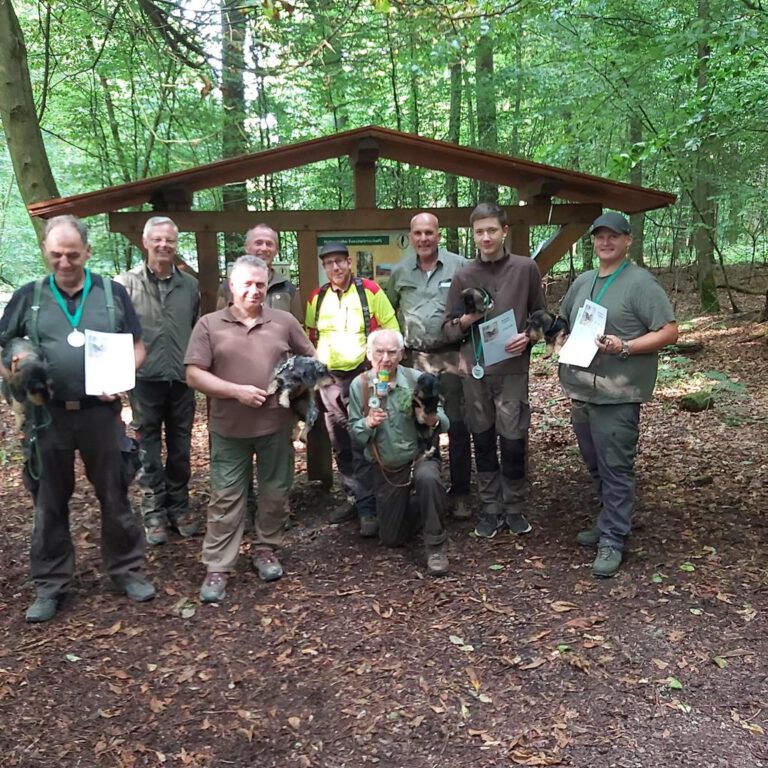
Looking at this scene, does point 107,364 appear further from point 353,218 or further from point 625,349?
point 625,349

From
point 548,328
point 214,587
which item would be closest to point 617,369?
point 548,328

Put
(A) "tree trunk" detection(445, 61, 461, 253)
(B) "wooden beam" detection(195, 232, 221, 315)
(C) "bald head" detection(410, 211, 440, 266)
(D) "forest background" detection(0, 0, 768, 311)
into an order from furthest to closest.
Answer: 1. (A) "tree trunk" detection(445, 61, 461, 253)
2. (D) "forest background" detection(0, 0, 768, 311)
3. (B) "wooden beam" detection(195, 232, 221, 315)
4. (C) "bald head" detection(410, 211, 440, 266)

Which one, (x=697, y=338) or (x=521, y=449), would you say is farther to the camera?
(x=697, y=338)

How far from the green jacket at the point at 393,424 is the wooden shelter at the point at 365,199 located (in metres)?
1.29

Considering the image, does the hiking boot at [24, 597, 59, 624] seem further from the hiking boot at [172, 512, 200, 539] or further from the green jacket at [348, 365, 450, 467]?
the green jacket at [348, 365, 450, 467]

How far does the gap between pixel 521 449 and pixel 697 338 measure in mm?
8343

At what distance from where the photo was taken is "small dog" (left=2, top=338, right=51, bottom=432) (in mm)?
3178

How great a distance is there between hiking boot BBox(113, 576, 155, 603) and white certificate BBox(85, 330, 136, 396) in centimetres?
126

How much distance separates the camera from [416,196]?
12805mm

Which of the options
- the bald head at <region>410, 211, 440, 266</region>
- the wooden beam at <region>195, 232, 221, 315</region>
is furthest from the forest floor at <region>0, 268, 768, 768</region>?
the bald head at <region>410, 211, 440, 266</region>

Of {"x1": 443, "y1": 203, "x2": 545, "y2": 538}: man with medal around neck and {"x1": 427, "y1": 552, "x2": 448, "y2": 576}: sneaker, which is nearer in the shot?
{"x1": 427, "y1": 552, "x2": 448, "y2": 576}: sneaker

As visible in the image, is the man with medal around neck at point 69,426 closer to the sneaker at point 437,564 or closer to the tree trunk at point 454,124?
the sneaker at point 437,564

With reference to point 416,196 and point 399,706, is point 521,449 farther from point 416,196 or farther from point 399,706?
point 416,196

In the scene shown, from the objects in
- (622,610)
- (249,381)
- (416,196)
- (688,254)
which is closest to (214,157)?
(416,196)
